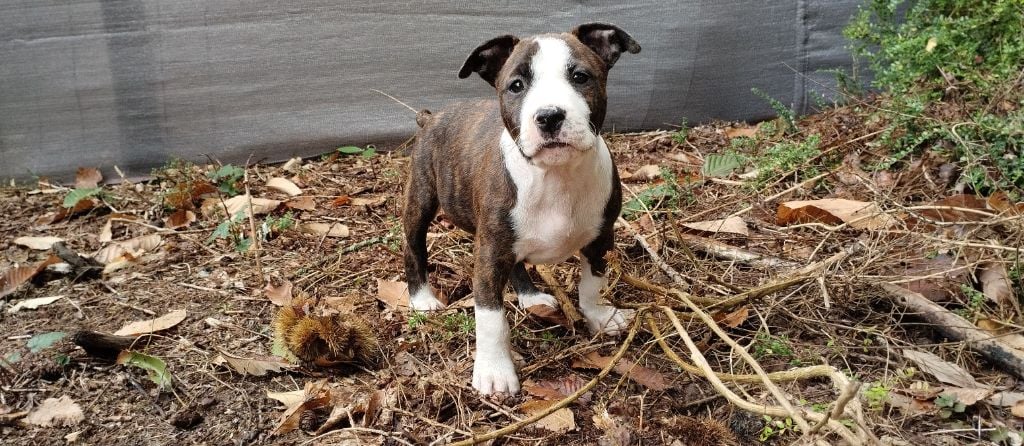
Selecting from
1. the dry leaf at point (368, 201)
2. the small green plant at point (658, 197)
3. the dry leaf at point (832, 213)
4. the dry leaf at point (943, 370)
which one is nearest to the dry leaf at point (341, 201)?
the dry leaf at point (368, 201)

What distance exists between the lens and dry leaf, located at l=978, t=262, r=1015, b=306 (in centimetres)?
322

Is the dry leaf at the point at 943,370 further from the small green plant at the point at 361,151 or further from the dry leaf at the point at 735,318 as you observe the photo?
the small green plant at the point at 361,151

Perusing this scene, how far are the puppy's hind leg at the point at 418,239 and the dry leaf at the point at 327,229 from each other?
0.95 metres

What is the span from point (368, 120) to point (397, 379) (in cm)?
336

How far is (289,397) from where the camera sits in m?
3.30

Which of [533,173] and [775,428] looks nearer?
[775,428]

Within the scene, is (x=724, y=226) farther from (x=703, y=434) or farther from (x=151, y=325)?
(x=151, y=325)

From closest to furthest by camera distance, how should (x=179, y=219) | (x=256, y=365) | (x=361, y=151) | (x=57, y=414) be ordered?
(x=57, y=414) < (x=256, y=365) < (x=179, y=219) < (x=361, y=151)

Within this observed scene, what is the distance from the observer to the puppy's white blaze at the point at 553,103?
118 inches

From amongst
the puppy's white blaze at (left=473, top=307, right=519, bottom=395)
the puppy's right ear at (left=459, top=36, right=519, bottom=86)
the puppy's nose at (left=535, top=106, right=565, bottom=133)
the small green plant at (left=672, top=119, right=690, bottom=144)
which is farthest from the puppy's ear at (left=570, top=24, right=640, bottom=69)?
the small green plant at (left=672, top=119, right=690, bottom=144)

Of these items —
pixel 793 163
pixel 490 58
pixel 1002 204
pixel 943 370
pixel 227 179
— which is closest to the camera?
pixel 943 370

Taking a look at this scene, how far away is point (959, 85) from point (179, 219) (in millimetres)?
4817

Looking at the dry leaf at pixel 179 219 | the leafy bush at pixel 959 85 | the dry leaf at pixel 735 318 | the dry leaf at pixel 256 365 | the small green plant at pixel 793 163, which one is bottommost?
the dry leaf at pixel 179 219

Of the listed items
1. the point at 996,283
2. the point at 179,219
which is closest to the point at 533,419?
the point at 996,283
